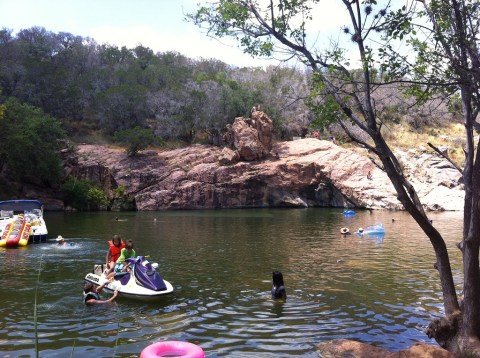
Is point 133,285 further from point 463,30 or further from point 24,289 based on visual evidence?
point 463,30

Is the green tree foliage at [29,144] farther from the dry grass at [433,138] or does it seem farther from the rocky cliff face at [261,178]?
the dry grass at [433,138]

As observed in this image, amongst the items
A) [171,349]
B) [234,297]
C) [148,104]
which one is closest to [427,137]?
[148,104]

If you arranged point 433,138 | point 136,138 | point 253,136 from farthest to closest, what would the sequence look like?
point 433,138 < point 253,136 < point 136,138

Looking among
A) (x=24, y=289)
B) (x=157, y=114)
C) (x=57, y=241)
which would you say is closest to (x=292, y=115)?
(x=157, y=114)

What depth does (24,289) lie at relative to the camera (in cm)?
1382

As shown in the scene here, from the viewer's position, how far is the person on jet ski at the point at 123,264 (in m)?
13.3

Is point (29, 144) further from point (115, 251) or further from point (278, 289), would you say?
point (278, 289)

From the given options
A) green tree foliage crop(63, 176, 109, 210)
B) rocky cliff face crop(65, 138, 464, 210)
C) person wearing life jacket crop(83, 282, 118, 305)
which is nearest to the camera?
person wearing life jacket crop(83, 282, 118, 305)

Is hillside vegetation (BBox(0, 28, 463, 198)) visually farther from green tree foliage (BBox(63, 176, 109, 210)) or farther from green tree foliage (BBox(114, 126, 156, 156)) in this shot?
green tree foliage (BBox(63, 176, 109, 210))

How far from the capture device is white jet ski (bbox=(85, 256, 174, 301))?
12.4 metres

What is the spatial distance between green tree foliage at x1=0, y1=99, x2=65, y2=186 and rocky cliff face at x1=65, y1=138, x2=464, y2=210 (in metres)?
3.85

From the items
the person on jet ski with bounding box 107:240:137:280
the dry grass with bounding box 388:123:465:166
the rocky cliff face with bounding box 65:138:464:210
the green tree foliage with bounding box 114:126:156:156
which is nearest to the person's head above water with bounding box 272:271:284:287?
the person on jet ski with bounding box 107:240:137:280

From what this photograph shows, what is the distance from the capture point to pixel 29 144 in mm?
40594

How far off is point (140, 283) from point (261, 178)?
36983 millimetres
